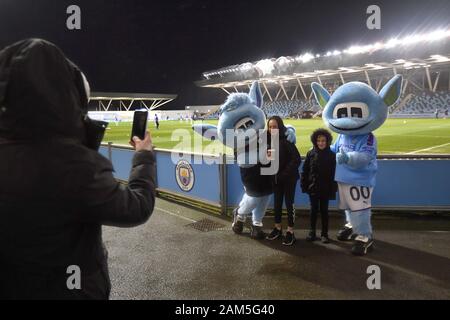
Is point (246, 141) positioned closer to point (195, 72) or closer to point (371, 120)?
point (371, 120)

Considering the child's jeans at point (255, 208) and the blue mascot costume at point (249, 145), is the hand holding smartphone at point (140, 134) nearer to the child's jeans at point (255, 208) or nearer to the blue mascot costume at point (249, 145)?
the blue mascot costume at point (249, 145)

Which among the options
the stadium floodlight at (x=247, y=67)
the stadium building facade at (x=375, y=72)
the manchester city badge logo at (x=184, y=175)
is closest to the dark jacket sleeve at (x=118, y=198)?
the manchester city badge logo at (x=184, y=175)

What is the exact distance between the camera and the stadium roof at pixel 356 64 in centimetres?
3666

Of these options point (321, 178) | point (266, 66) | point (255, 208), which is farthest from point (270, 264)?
point (266, 66)

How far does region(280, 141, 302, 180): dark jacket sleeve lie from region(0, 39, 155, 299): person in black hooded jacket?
12.3 ft

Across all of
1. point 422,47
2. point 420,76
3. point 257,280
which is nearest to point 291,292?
point 257,280

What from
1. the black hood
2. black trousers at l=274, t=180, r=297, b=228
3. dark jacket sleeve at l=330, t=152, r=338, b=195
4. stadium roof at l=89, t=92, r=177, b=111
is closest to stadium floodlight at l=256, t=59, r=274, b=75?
stadium roof at l=89, t=92, r=177, b=111

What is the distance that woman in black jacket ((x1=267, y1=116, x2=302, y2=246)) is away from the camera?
5.10 metres

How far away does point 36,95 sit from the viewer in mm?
1333

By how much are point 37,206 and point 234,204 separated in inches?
209

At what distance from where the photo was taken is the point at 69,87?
4.68 ft

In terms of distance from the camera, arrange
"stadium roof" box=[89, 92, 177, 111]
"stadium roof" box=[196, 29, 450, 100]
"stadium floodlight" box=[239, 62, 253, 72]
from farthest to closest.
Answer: "stadium floodlight" box=[239, 62, 253, 72]
"stadium roof" box=[89, 92, 177, 111]
"stadium roof" box=[196, 29, 450, 100]

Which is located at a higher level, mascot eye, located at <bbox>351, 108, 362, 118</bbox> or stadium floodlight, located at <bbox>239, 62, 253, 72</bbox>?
stadium floodlight, located at <bbox>239, 62, 253, 72</bbox>

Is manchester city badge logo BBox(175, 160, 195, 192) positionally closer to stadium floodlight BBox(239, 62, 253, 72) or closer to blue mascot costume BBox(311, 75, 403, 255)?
blue mascot costume BBox(311, 75, 403, 255)
